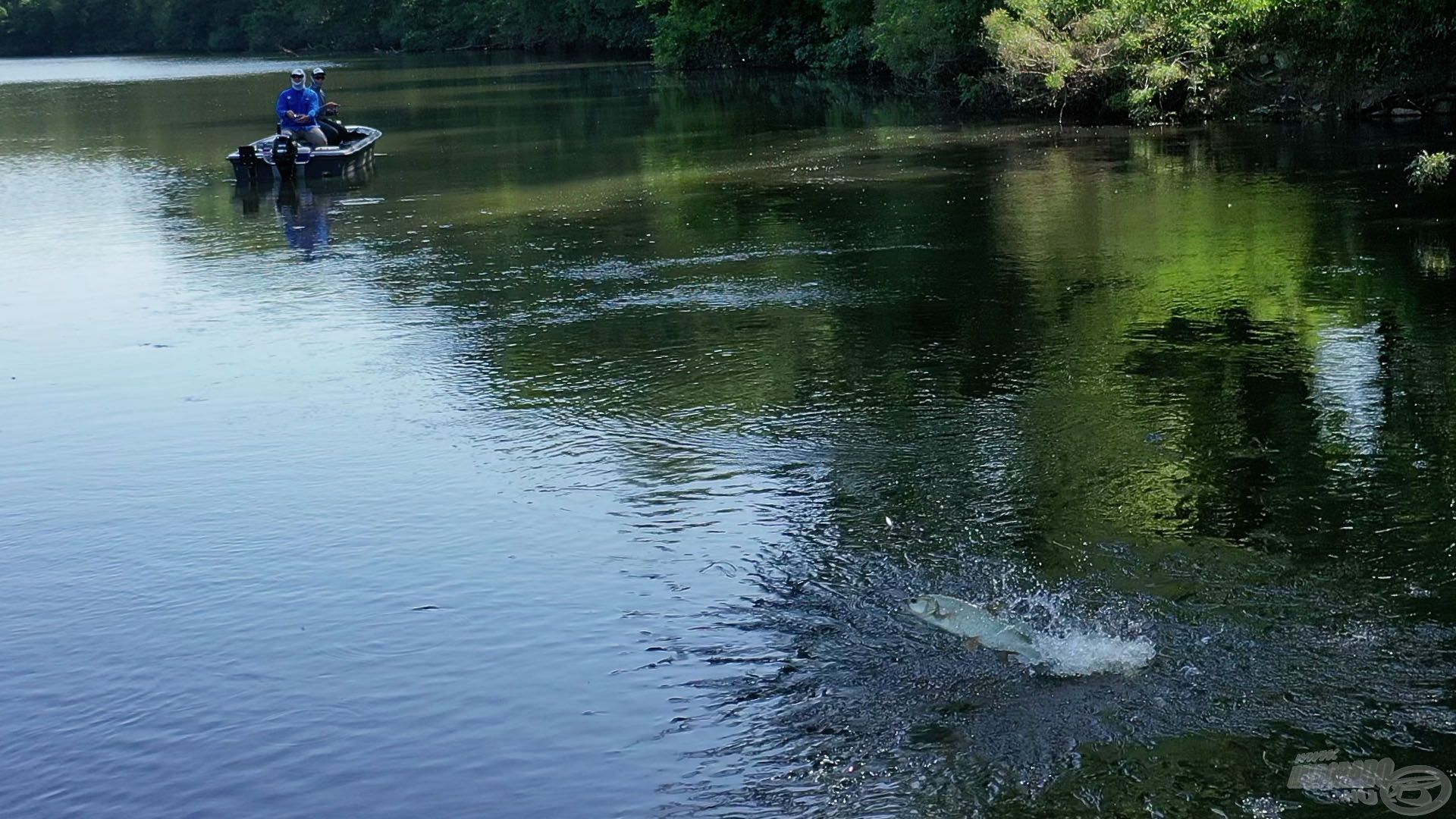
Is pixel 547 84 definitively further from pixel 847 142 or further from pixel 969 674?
pixel 969 674

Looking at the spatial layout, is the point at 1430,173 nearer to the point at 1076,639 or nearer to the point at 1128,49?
the point at 1128,49

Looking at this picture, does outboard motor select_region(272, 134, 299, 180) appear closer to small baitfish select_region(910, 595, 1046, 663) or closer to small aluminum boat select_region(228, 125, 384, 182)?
small aluminum boat select_region(228, 125, 384, 182)

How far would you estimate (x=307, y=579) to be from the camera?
8.34 m

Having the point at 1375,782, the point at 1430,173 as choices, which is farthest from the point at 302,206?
the point at 1375,782

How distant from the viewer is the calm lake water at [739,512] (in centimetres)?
619

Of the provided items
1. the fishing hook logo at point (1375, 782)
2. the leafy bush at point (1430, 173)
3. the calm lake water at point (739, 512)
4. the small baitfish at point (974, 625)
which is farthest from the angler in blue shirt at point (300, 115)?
the fishing hook logo at point (1375, 782)

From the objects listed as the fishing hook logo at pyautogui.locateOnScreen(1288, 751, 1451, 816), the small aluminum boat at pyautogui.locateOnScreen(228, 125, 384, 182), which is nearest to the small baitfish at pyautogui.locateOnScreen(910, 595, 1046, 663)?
the fishing hook logo at pyautogui.locateOnScreen(1288, 751, 1451, 816)

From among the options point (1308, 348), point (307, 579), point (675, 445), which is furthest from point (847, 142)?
point (307, 579)

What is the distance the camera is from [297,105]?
84.8 ft

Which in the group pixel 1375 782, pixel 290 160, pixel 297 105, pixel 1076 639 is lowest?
pixel 1375 782

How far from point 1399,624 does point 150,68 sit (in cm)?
7607

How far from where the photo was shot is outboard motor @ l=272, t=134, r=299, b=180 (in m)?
24.4

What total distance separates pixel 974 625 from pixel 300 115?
21.4 metres

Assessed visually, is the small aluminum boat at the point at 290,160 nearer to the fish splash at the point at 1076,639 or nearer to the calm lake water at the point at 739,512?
the calm lake water at the point at 739,512
